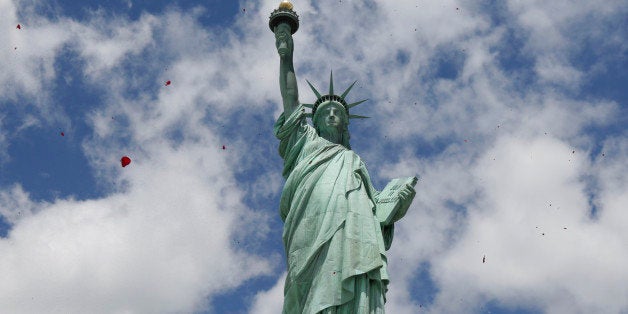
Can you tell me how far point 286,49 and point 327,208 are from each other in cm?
394

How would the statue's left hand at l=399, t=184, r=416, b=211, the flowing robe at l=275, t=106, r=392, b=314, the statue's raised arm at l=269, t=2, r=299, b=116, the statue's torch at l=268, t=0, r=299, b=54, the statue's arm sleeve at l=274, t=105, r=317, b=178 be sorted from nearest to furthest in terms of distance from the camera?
the flowing robe at l=275, t=106, r=392, b=314, the statue's left hand at l=399, t=184, r=416, b=211, the statue's arm sleeve at l=274, t=105, r=317, b=178, the statue's raised arm at l=269, t=2, r=299, b=116, the statue's torch at l=268, t=0, r=299, b=54

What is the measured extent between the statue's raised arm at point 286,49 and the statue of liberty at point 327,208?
20mm

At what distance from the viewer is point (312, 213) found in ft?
51.3

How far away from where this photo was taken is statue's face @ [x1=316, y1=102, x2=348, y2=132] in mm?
17719

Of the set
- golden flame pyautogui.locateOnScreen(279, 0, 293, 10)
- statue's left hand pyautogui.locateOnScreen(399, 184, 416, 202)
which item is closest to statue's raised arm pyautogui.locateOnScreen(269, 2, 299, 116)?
golden flame pyautogui.locateOnScreen(279, 0, 293, 10)

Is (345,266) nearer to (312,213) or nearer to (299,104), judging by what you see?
(312,213)

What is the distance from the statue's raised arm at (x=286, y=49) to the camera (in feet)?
57.9

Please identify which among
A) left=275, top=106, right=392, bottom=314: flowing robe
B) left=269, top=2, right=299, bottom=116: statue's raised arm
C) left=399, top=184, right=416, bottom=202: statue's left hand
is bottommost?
left=275, top=106, right=392, bottom=314: flowing robe

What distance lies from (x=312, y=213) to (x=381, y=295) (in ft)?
6.28

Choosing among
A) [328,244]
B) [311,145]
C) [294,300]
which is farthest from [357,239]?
[311,145]

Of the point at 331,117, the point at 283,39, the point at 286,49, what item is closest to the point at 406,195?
the point at 331,117

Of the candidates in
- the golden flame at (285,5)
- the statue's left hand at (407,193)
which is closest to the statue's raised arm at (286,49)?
the golden flame at (285,5)

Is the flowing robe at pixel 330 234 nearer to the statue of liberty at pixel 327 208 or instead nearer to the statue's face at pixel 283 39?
the statue of liberty at pixel 327 208

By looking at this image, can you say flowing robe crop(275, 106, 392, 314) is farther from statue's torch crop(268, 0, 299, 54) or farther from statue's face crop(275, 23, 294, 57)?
statue's torch crop(268, 0, 299, 54)
